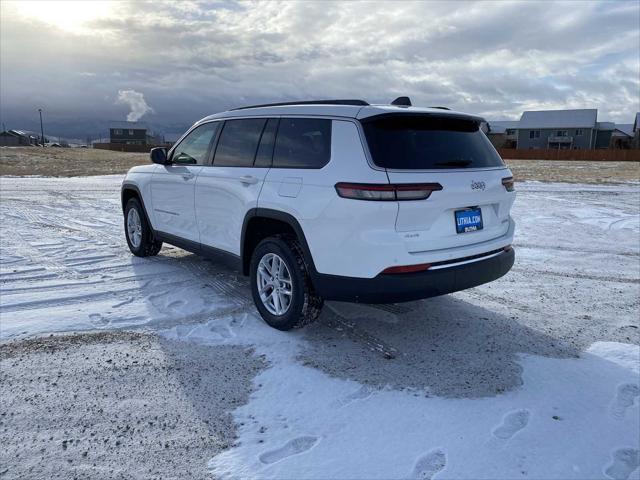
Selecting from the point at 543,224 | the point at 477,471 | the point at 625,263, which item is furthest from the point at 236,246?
the point at 543,224

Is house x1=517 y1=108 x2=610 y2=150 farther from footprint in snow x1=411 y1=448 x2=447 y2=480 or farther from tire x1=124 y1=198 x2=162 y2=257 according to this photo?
footprint in snow x1=411 y1=448 x2=447 y2=480

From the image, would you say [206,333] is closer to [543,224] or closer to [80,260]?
[80,260]

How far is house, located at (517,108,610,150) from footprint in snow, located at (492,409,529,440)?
2909 inches

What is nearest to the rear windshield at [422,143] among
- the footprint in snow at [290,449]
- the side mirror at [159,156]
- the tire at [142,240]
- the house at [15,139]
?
the footprint in snow at [290,449]

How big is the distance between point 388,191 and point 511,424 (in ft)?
5.52

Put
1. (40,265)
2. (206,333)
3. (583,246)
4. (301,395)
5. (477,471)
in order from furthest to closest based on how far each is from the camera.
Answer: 1. (583,246)
2. (40,265)
3. (206,333)
4. (301,395)
5. (477,471)

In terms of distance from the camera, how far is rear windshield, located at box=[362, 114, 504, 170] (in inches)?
145

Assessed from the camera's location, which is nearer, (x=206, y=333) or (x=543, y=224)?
(x=206, y=333)

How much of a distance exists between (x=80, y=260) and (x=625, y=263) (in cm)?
736

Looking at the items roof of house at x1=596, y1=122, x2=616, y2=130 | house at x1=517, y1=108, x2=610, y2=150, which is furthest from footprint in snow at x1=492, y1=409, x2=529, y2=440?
roof of house at x1=596, y1=122, x2=616, y2=130

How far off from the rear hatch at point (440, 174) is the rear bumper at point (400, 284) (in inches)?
7.8

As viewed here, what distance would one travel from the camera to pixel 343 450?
2.80 m

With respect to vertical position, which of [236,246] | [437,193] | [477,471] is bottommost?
[477,471]

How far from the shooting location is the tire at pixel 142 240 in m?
6.75
